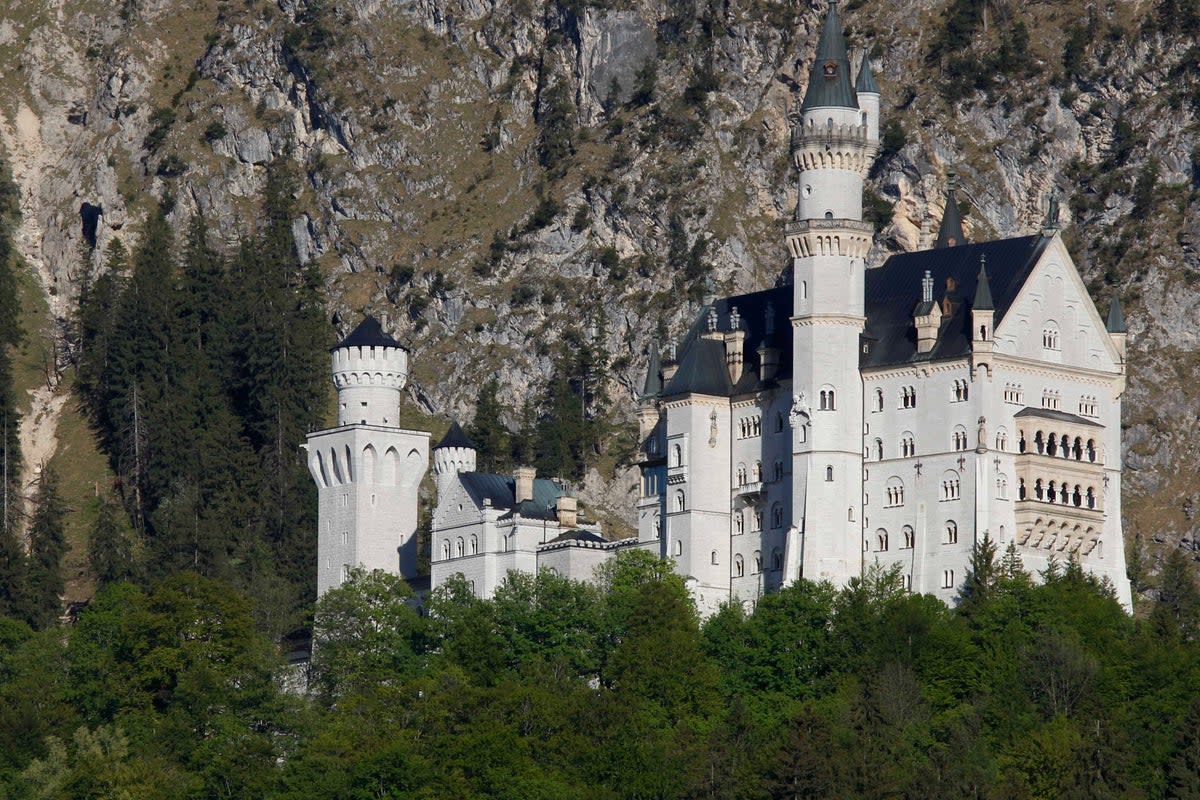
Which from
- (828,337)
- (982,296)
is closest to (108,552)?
(828,337)

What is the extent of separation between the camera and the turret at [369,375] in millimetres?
118375

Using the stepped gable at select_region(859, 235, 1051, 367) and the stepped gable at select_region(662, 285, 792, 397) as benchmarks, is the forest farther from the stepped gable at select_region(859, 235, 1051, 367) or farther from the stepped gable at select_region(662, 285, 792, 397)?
the stepped gable at select_region(859, 235, 1051, 367)

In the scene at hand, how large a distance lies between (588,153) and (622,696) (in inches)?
2474

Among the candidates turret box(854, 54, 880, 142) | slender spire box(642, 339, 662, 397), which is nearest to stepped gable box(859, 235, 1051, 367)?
turret box(854, 54, 880, 142)

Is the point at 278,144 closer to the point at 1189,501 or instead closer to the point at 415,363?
the point at 415,363

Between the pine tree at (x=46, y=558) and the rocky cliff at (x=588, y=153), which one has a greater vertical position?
the rocky cliff at (x=588, y=153)

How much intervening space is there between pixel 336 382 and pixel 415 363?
3310 cm

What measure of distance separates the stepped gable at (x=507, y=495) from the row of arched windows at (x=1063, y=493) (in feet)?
62.5

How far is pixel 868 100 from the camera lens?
113 metres

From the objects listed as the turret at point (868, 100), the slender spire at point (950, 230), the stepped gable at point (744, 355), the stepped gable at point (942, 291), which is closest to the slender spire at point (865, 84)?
the turret at point (868, 100)

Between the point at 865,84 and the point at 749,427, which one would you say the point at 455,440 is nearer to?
the point at 749,427

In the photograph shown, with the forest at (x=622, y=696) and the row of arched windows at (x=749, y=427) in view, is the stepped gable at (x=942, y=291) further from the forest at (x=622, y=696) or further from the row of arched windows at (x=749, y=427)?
the forest at (x=622, y=696)

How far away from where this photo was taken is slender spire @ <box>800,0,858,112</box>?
11006 cm

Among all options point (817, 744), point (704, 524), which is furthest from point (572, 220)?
point (817, 744)
